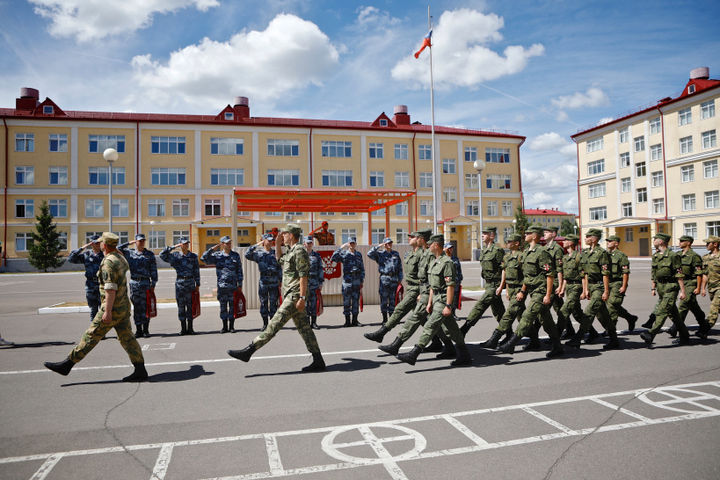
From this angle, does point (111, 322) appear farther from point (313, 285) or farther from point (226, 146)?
point (226, 146)

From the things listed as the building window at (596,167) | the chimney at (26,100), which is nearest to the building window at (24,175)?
the chimney at (26,100)

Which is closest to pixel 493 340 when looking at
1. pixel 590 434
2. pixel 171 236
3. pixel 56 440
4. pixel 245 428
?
pixel 590 434

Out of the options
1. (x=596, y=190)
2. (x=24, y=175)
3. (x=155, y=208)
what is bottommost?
(x=155, y=208)

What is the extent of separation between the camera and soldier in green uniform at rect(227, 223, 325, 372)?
6156 millimetres

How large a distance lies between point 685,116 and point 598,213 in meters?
13.5

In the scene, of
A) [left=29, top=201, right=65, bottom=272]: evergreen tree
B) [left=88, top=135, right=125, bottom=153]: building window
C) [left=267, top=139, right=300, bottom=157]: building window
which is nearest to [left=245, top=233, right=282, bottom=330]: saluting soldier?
[left=267, top=139, right=300, bottom=157]: building window

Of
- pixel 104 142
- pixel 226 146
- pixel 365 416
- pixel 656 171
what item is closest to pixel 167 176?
pixel 226 146

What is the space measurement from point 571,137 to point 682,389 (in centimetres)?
5687

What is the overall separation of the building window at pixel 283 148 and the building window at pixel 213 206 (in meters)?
6.43

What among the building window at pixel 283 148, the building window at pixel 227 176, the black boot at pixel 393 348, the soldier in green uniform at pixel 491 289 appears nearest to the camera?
the black boot at pixel 393 348

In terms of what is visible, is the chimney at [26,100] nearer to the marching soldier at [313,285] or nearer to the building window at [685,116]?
the marching soldier at [313,285]

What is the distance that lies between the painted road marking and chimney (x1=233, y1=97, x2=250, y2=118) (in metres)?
43.7

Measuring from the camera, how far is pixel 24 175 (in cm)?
3828

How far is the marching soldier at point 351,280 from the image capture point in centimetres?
1043
